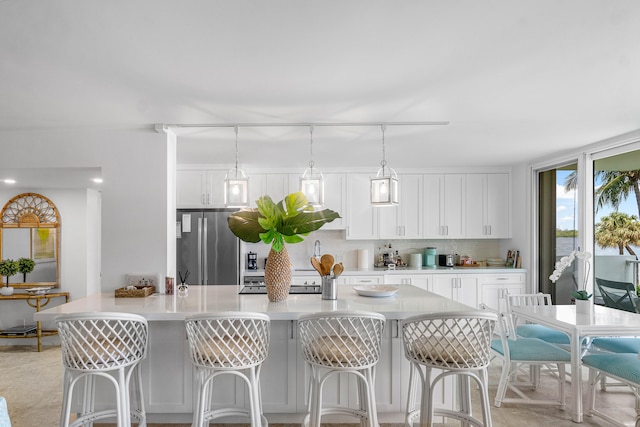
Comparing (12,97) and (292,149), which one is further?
(292,149)

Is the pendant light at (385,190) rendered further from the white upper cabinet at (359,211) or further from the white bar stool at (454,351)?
the white upper cabinet at (359,211)

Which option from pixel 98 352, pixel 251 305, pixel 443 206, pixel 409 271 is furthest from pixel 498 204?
pixel 98 352

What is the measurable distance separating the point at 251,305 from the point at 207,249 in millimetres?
2655

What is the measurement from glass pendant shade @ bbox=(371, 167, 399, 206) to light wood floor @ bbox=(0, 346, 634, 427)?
5.31ft

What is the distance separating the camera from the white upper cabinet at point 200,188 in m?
5.57

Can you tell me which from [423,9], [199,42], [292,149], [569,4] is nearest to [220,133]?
[292,149]

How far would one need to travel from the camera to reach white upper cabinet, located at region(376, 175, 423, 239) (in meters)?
5.85

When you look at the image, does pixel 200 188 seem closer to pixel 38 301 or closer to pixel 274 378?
pixel 38 301

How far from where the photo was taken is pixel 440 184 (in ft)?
19.3

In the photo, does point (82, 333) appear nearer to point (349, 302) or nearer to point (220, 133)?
point (349, 302)

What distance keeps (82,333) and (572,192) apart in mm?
5198

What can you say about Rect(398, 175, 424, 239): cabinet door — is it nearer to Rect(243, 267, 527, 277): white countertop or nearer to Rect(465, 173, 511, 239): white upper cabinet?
Rect(243, 267, 527, 277): white countertop

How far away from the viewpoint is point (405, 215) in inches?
231

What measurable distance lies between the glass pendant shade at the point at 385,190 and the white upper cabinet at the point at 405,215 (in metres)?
2.57
